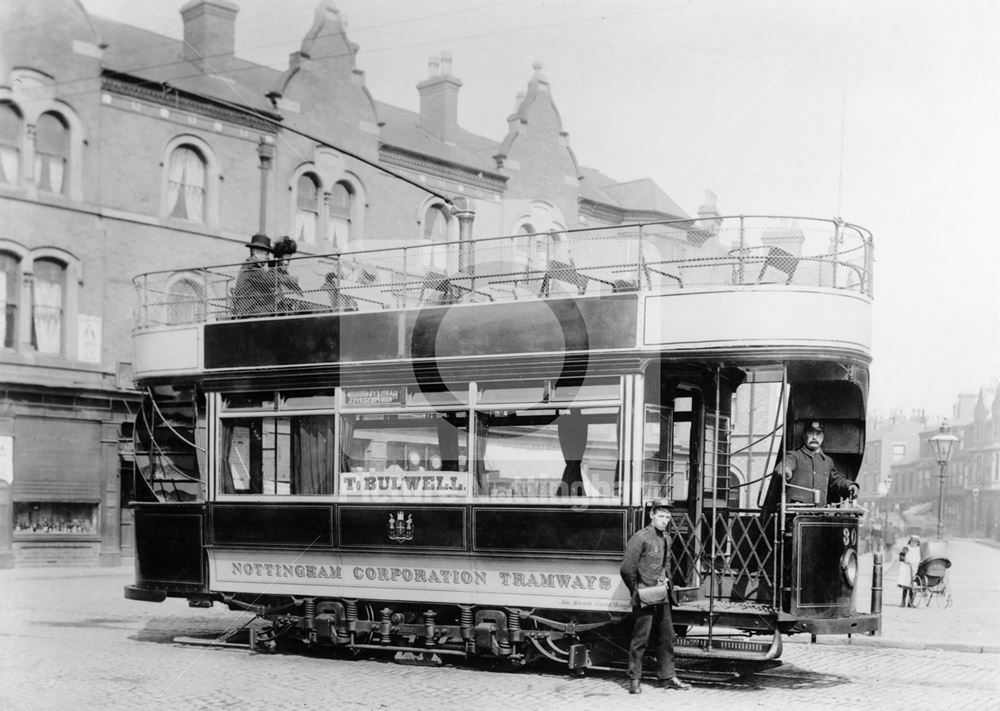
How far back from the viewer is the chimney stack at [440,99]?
33.2 metres

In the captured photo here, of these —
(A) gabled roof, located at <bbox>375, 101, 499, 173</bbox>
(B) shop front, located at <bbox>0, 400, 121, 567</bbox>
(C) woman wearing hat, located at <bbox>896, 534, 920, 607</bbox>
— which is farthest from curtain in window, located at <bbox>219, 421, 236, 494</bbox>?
(A) gabled roof, located at <bbox>375, 101, 499, 173</bbox>

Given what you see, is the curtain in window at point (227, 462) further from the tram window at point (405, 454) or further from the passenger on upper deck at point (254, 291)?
the tram window at point (405, 454)

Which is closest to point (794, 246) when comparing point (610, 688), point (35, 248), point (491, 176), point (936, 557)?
point (610, 688)

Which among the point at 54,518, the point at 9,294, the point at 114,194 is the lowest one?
the point at 54,518

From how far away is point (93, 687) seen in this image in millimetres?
9148

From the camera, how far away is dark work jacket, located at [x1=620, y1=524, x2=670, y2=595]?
9.20 meters

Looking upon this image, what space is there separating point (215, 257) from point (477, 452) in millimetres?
19102

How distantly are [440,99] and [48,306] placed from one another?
44.3 ft

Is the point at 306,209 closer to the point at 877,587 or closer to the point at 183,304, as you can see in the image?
the point at 183,304

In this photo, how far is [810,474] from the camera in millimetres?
10281

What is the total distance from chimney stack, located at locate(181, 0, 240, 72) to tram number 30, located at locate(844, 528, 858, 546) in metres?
21.9

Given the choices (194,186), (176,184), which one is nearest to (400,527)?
(176,184)

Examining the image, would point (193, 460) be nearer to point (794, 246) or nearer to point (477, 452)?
point (477, 452)

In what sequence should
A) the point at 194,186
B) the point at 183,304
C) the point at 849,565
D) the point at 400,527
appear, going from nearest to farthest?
the point at 849,565, the point at 400,527, the point at 183,304, the point at 194,186
